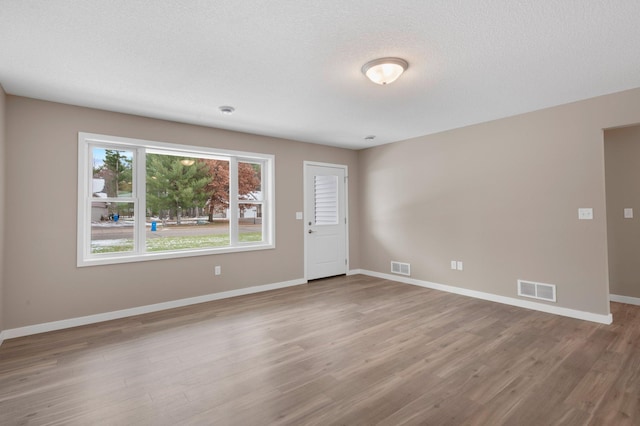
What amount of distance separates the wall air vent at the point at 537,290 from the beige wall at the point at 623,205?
50.4 inches

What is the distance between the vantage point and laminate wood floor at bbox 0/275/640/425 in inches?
79.0

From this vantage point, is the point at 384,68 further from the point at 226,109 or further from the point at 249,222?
the point at 249,222

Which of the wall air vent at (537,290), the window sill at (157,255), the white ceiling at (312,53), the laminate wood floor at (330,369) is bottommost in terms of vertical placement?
the laminate wood floor at (330,369)

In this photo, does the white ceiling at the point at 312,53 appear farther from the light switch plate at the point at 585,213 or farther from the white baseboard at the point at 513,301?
the white baseboard at the point at 513,301

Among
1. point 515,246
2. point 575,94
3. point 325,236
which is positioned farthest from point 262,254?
point 575,94

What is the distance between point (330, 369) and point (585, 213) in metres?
3.39

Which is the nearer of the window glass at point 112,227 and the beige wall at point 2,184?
the beige wall at point 2,184

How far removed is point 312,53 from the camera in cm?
253

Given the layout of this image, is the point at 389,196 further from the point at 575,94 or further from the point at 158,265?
the point at 158,265

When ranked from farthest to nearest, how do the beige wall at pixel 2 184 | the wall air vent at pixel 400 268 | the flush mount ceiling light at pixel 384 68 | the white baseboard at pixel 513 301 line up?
the wall air vent at pixel 400 268, the white baseboard at pixel 513 301, the beige wall at pixel 2 184, the flush mount ceiling light at pixel 384 68

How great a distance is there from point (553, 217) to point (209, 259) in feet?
15.0

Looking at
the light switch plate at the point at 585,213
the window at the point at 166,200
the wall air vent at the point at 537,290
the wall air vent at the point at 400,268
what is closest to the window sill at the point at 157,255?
the window at the point at 166,200

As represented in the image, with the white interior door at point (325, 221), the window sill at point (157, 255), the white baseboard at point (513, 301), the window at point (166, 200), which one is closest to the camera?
the white baseboard at point (513, 301)

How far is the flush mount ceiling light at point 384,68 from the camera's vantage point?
103 inches
